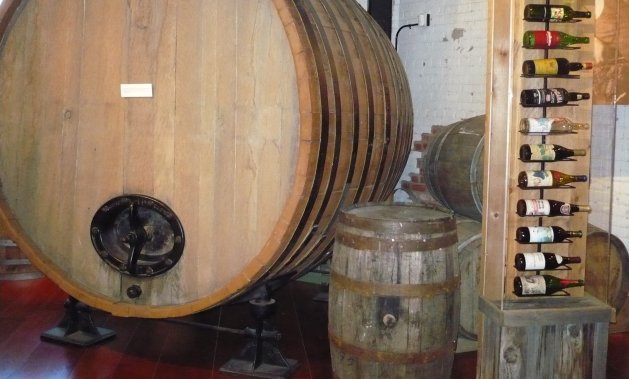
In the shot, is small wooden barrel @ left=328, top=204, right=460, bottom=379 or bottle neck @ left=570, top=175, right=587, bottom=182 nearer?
small wooden barrel @ left=328, top=204, right=460, bottom=379

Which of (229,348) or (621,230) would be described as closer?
(229,348)

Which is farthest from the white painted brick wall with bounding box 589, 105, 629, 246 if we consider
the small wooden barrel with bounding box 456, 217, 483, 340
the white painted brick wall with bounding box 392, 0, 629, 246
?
the white painted brick wall with bounding box 392, 0, 629, 246

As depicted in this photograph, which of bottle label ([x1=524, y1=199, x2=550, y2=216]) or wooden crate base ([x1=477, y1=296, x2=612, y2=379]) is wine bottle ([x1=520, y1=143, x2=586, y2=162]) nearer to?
bottle label ([x1=524, y1=199, x2=550, y2=216])

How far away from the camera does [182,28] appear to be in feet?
9.20

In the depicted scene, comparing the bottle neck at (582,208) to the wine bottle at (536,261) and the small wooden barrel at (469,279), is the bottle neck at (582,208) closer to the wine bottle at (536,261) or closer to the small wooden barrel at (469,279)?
the wine bottle at (536,261)

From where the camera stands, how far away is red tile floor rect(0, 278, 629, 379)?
309 cm

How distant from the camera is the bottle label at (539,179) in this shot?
2639 mm

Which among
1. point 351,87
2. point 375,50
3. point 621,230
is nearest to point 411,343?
point 351,87

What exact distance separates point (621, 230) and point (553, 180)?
1.52m

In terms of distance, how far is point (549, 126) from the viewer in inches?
103

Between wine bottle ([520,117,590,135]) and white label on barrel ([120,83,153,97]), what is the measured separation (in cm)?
149

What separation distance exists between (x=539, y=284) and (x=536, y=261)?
100mm

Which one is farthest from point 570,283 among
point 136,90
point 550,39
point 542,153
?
point 136,90

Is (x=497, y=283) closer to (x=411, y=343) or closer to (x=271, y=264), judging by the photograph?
(x=411, y=343)
